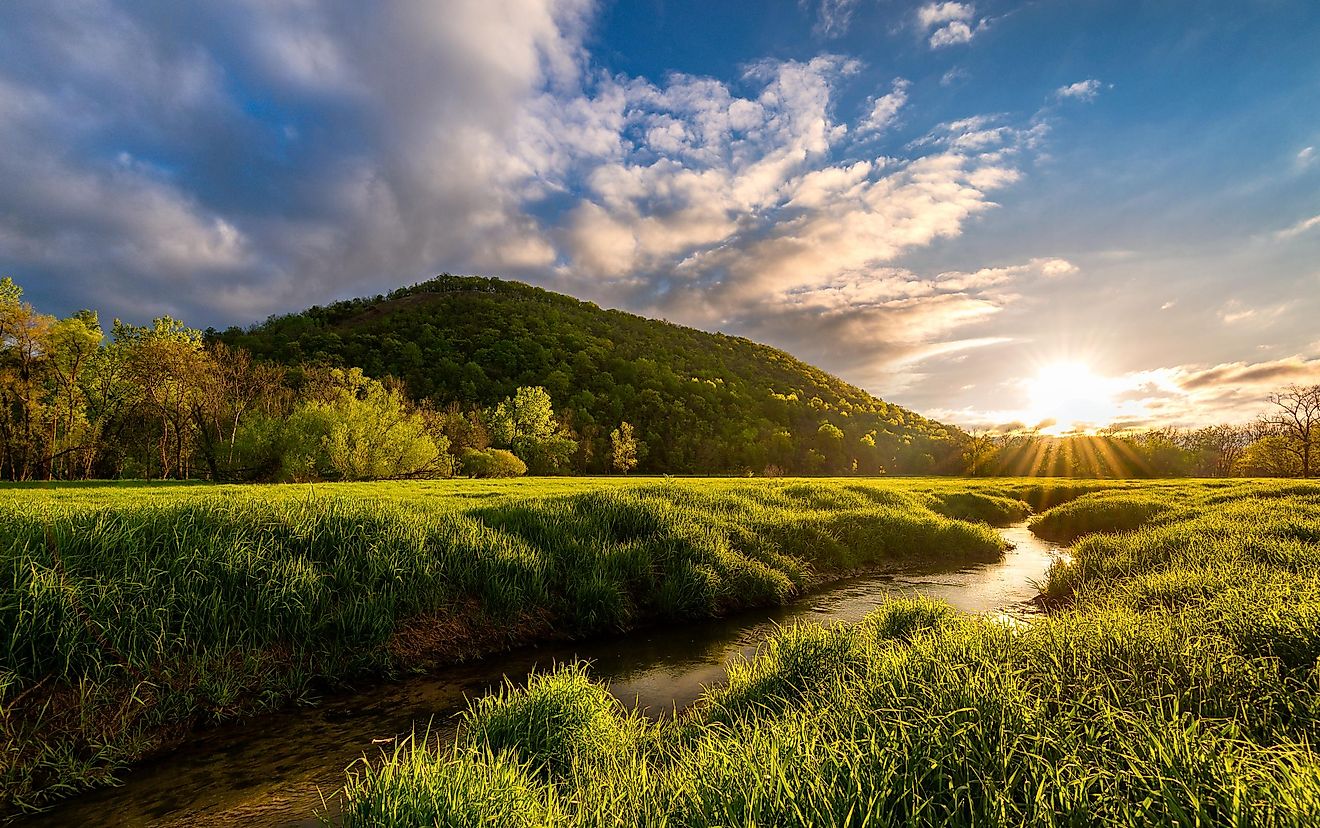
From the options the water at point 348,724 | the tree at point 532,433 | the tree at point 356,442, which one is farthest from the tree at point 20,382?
the water at point 348,724

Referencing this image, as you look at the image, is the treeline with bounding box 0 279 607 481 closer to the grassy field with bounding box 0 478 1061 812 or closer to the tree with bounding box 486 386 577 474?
the tree with bounding box 486 386 577 474

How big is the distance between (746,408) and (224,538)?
106m

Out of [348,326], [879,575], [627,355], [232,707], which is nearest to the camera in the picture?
[232,707]

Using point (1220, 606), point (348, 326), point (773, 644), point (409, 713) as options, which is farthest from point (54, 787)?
point (348, 326)

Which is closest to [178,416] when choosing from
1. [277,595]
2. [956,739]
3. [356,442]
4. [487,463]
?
[356,442]

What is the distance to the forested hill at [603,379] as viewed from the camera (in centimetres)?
9088

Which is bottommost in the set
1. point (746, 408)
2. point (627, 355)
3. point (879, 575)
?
point (879, 575)

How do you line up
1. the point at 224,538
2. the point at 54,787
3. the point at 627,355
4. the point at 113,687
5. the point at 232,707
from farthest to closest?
1. the point at 627,355
2. the point at 224,538
3. the point at 232,707
4. the point at 113,687
5. the point at 54,787

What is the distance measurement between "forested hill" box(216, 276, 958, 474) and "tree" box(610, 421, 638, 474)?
3137 mm

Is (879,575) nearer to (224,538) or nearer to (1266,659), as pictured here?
(1266,659)

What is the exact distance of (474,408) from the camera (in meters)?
79.2

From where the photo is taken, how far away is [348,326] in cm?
10675

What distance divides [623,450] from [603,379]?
77.1ft

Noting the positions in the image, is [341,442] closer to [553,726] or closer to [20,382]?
[20,382]
